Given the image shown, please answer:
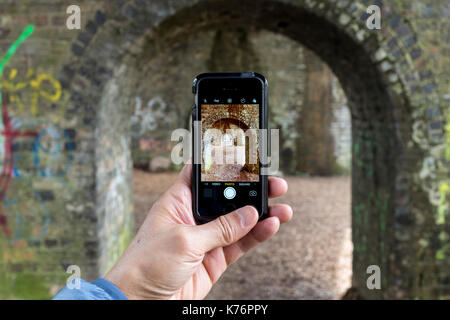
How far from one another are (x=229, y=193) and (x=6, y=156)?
3316mm

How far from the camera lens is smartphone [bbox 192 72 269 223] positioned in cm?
189

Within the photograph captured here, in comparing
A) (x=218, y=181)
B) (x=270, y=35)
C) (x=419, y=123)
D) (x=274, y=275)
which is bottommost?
A: (x=274, y=275)

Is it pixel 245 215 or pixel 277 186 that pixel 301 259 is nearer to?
pixel 277 186

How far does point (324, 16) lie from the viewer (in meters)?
4.18

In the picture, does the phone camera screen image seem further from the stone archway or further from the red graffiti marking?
the red graffiti marking

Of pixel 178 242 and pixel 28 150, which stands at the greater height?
pixel 28 150

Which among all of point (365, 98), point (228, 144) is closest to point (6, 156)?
point (228, 144)

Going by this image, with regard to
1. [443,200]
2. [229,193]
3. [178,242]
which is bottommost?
[443,200]

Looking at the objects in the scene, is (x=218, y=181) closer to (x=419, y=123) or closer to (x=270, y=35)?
(x=419, y=123)

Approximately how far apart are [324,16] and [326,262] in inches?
150

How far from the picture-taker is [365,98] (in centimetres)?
480

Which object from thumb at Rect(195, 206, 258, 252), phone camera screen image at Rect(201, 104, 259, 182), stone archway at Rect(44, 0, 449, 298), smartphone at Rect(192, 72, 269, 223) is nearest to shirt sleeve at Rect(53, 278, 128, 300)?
thumb at Rect(195, 206, 258, 252)

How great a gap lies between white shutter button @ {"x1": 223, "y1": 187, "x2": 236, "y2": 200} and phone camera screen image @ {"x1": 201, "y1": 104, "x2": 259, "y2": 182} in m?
0.04

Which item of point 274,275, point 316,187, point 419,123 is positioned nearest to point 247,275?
point 274,275
